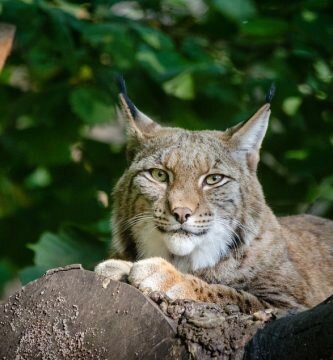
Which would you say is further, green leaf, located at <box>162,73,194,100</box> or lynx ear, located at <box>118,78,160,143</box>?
green leaf, located at <box>162,73,194,100</box>

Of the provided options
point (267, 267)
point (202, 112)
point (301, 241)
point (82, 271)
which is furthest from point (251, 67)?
point (82, 271)

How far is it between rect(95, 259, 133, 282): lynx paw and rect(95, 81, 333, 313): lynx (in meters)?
0.02

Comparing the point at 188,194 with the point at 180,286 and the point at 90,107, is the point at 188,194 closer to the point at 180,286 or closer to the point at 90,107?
the point at 180,286

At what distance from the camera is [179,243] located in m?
5.51

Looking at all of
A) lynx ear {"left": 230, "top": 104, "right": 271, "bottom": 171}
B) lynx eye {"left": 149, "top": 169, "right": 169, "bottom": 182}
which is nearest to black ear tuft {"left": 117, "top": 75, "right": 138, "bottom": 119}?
lynx eye {"left": 149, "top": 169, "right": 169, "bottom": 182}

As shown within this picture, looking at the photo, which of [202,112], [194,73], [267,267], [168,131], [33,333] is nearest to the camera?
[33,333]

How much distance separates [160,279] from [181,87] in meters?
3.01

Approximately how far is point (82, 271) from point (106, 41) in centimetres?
304

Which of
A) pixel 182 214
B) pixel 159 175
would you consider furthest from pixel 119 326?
pixel 159 175

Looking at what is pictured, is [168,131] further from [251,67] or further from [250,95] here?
[251,67]

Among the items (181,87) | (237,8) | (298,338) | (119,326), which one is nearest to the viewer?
(298,338)

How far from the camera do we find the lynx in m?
5.53

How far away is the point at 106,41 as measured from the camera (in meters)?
7.13

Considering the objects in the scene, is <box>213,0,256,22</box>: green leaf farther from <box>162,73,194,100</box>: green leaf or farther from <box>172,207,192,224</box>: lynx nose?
<box>172,207,192,224</box>: lynx nose
